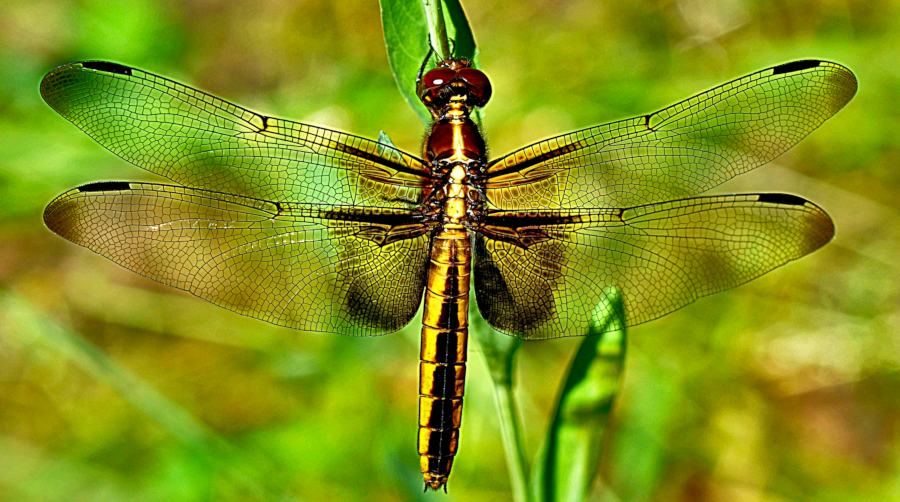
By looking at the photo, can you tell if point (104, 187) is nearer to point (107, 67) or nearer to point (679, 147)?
point (107, 67)

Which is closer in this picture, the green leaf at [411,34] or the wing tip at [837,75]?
the green leaf at [411,34]

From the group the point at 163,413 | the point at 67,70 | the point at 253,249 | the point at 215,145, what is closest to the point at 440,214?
the point at 253,249

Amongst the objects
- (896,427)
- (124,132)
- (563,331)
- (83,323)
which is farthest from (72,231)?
(896,427)

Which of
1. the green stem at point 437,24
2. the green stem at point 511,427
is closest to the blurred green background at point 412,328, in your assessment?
the green stem at point 511,427

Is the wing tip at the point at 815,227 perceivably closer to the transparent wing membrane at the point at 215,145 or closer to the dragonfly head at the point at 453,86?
the dragonfly head at the point at 453,86

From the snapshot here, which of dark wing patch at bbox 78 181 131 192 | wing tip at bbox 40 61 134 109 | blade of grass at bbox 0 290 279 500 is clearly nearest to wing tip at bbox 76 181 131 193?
dark wing patch at bbox 78 181 131 192

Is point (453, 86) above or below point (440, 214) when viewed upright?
above

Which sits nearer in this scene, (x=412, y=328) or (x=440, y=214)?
(x=440, y=214)
